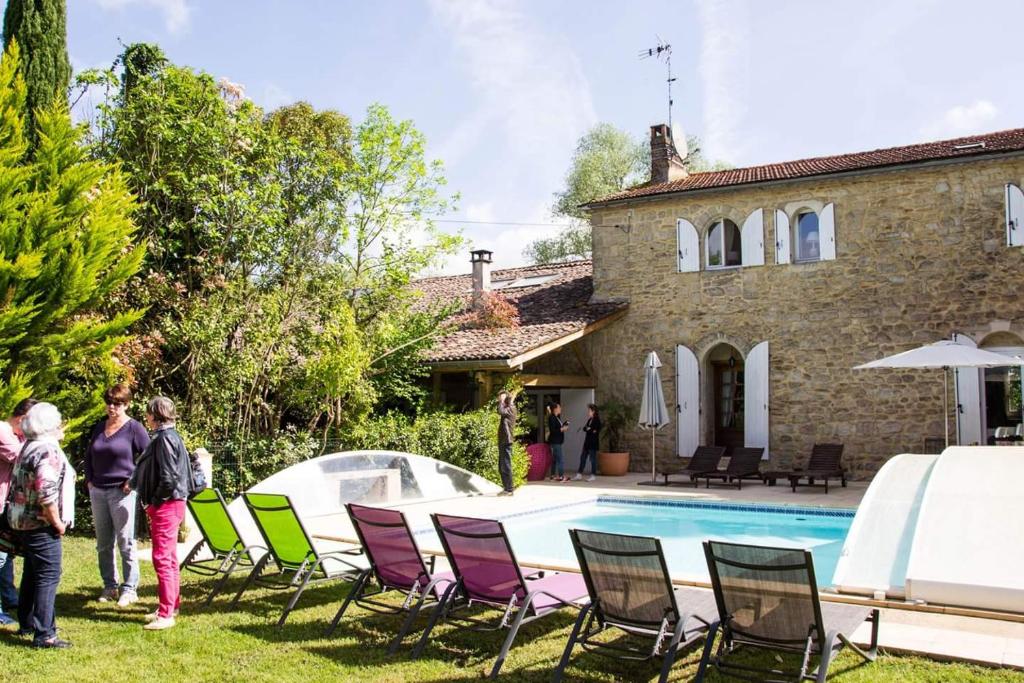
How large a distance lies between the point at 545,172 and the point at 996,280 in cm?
2053

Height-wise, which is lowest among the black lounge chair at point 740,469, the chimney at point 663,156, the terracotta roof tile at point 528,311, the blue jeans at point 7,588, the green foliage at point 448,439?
the blue jeans at point 7,588

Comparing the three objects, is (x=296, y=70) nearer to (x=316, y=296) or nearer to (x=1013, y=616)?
(x=316, y=296)

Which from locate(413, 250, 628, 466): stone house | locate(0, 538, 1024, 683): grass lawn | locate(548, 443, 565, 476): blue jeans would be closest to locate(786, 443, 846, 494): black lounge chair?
locate(548, 443, 565, 476): blue jeans

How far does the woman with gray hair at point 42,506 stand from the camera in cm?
519

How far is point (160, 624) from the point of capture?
5727 millimetres

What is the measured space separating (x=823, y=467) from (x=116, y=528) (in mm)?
10560

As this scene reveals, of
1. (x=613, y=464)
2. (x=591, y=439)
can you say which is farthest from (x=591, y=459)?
(x=613, y=464)

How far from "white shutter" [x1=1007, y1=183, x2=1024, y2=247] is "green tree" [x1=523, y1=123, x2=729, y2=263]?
19.9 meters

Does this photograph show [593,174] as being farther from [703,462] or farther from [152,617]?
[152,617]

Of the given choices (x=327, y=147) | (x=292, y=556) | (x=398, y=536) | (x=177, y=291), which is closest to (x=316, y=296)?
(x=177, y=291)

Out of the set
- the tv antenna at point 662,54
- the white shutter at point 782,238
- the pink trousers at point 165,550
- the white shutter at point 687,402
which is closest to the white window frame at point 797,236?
the white shutter at point 782,238

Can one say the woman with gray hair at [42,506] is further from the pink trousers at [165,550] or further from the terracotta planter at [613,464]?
the terracotta planter at [613,464]

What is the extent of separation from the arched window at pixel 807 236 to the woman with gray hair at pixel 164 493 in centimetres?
1241

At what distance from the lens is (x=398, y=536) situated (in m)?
5.71
